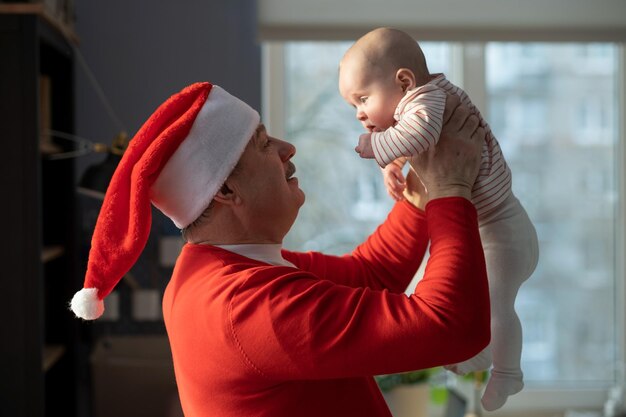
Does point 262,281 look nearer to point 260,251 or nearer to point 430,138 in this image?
point 260,251

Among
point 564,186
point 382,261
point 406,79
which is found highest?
point 406,79

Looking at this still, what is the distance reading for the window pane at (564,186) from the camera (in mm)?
3473

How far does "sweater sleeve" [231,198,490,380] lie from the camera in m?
0.98

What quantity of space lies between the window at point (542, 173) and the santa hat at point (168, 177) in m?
2.19

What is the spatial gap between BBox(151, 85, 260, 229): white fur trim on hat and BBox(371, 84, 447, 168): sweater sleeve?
20 cm

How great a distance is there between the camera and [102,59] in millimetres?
3273

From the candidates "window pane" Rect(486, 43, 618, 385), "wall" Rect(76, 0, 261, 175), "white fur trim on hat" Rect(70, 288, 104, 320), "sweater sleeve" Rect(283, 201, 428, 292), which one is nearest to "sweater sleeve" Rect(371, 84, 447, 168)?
"sweater sleeve" Rect(283, 201, 428, 292)

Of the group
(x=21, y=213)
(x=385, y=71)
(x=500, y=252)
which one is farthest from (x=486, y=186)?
(x=21, y=213)

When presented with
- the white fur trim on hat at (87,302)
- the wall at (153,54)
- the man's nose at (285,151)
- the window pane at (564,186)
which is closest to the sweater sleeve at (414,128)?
the man's nose at (285,151)

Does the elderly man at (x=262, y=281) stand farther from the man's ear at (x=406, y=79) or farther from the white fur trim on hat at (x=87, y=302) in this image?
the man's ear at (x=406, y=79)

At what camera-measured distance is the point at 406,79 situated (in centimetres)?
125

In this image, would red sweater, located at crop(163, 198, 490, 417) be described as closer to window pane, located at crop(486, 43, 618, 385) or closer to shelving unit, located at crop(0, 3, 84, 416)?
shelving unit, located at crop(0, 3, 84, 416)

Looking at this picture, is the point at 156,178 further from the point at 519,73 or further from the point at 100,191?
the point at 519,73

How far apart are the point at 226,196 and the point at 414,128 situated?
28 cm
